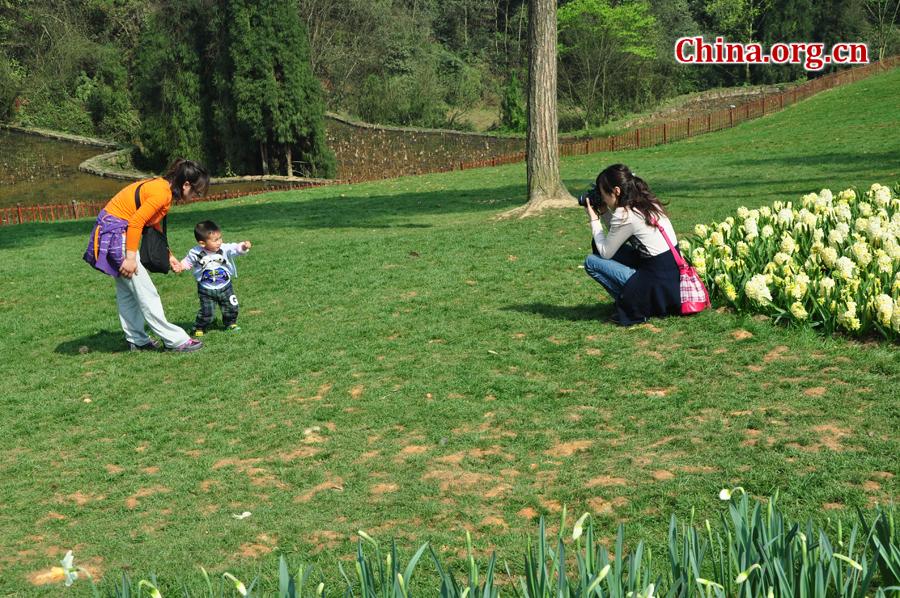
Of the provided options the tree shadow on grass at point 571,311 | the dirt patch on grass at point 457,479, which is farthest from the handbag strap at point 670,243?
the dirt patch on grass at point 457,479

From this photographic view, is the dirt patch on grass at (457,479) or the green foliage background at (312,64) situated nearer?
the dirt patch on grass at (457,479)

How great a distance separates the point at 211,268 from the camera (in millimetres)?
6402

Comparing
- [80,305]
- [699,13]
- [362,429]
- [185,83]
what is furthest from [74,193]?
[699,13]

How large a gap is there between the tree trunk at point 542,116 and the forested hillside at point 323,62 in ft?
61.4

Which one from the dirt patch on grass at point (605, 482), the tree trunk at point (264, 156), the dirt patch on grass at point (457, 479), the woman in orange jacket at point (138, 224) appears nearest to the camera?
the dirt patch on grass at point (605, 482)

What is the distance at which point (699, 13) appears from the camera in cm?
5641

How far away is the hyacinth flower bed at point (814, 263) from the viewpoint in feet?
16.6

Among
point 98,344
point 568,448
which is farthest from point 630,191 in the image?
point 98,344

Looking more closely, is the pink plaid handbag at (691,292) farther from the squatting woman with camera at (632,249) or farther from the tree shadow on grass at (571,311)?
the tree shadow on grass at (571,311)

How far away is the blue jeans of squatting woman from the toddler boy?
2.91 metres

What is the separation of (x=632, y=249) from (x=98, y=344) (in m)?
5.00

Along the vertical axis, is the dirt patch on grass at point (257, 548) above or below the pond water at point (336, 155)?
below

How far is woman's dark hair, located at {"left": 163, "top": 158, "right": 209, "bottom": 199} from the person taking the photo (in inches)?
220

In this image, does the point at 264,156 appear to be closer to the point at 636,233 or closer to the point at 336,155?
Result: the point at 336,155
